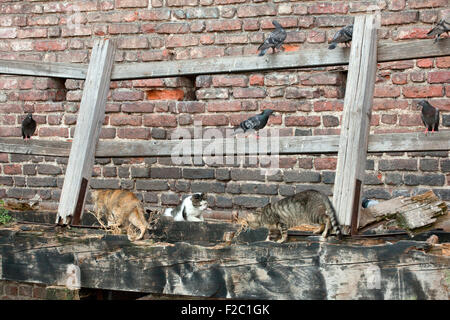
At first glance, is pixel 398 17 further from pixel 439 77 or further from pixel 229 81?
pixel 229 81

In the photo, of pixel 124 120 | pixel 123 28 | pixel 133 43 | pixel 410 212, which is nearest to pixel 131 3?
pixel 123 28

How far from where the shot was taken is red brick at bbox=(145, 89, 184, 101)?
452cm

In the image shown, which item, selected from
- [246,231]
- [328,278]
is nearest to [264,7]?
[246,231]

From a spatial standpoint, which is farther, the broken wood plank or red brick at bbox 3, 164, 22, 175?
red brick at bbox 3, 164, 22, 175

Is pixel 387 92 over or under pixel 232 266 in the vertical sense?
over

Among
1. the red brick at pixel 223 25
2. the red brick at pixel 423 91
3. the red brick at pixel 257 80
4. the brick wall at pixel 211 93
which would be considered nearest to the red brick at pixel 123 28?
the brick wall at pixel 211 93

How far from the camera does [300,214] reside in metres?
2.67

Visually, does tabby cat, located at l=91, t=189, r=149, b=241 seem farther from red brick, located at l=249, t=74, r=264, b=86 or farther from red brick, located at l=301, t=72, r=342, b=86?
red brick, located at l=301, t=72, r=342, b=86

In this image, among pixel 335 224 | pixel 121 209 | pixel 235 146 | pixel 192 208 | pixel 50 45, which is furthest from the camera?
pixel 50 45

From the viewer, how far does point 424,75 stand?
3982 mm

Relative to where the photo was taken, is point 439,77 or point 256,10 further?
point 256,10

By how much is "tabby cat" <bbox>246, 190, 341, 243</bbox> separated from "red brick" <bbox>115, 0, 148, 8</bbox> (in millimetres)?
2226

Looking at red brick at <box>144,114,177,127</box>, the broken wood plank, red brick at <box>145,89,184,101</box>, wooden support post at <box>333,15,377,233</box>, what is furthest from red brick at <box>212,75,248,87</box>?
wooden support post at <box>333,15,377,233</box>

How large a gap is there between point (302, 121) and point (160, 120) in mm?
1064
